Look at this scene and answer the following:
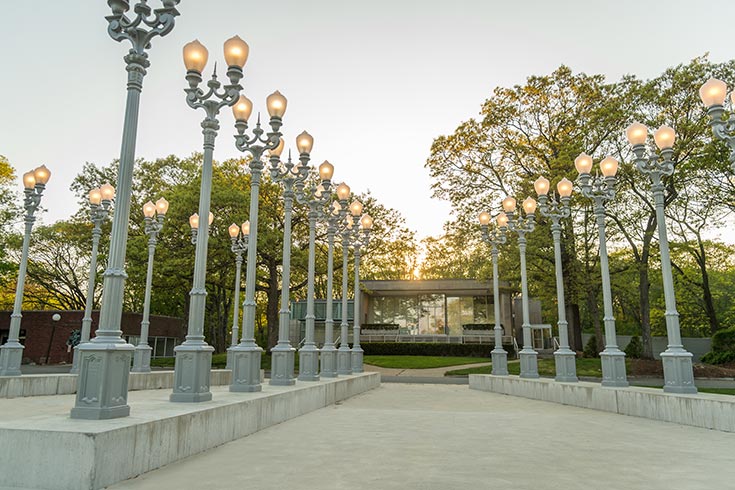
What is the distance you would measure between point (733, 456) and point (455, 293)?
36689 millimetres

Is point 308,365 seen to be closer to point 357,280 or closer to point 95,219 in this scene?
point 357,280

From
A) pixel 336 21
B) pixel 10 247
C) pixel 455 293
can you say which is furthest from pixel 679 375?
pixel 10 247

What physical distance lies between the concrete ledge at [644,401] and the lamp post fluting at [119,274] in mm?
9130

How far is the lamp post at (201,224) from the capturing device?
682 cm

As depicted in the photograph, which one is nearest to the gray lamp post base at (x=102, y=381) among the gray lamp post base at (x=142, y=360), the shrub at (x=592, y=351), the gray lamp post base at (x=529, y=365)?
the gray lamp post base at (x=142, y=360)

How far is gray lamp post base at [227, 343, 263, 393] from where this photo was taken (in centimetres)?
866

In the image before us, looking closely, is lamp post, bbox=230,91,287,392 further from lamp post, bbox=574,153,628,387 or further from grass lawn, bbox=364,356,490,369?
grass lawn, bbox=364,356,490,369

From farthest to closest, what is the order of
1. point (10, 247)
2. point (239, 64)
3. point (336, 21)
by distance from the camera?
point (10, 247) → point (336, 21) → point (239, 64)

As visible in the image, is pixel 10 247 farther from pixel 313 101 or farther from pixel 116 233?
pixel 116 233

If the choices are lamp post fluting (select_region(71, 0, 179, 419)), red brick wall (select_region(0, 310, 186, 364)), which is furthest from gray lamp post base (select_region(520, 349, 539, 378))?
red brick wall (select_region(0, 310, 186, 364))

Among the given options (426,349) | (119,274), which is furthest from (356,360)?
(426,349)

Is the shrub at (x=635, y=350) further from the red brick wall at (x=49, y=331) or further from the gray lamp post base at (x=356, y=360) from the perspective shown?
the red brick wall at (x=49, y=331)

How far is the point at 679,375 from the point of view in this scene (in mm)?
9594

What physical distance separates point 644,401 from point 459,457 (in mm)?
6563
